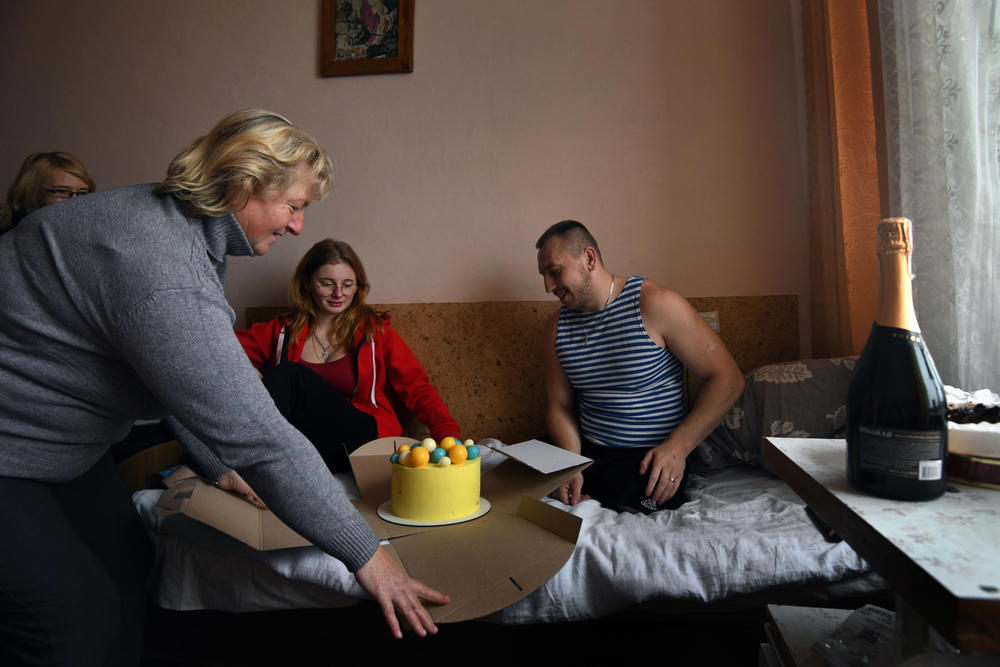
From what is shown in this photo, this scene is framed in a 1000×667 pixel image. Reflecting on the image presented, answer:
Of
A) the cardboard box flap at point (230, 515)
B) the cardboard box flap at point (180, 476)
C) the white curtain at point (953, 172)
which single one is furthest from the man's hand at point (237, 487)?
the white curtain at point (953, 172)

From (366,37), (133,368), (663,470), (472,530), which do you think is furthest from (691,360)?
(366,37)

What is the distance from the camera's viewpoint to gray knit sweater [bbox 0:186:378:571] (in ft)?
2.58

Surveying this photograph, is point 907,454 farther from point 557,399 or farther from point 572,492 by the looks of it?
point 557,399

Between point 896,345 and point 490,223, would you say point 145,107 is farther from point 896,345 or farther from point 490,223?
point 896,345

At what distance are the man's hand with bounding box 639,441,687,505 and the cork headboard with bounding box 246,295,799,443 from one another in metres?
0.59

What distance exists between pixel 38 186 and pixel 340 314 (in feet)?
3.10

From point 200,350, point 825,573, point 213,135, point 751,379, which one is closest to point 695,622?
point 825,573

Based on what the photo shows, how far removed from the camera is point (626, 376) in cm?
163

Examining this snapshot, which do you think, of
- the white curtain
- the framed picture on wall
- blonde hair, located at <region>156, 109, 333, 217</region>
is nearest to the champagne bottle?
the white curtain

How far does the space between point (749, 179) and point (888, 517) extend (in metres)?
1.59

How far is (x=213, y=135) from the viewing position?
0.93 metres

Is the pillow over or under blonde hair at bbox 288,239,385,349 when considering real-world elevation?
under

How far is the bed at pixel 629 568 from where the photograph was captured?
1.06m

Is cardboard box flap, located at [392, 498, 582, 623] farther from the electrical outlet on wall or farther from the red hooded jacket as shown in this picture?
the electrical outlet on wall
